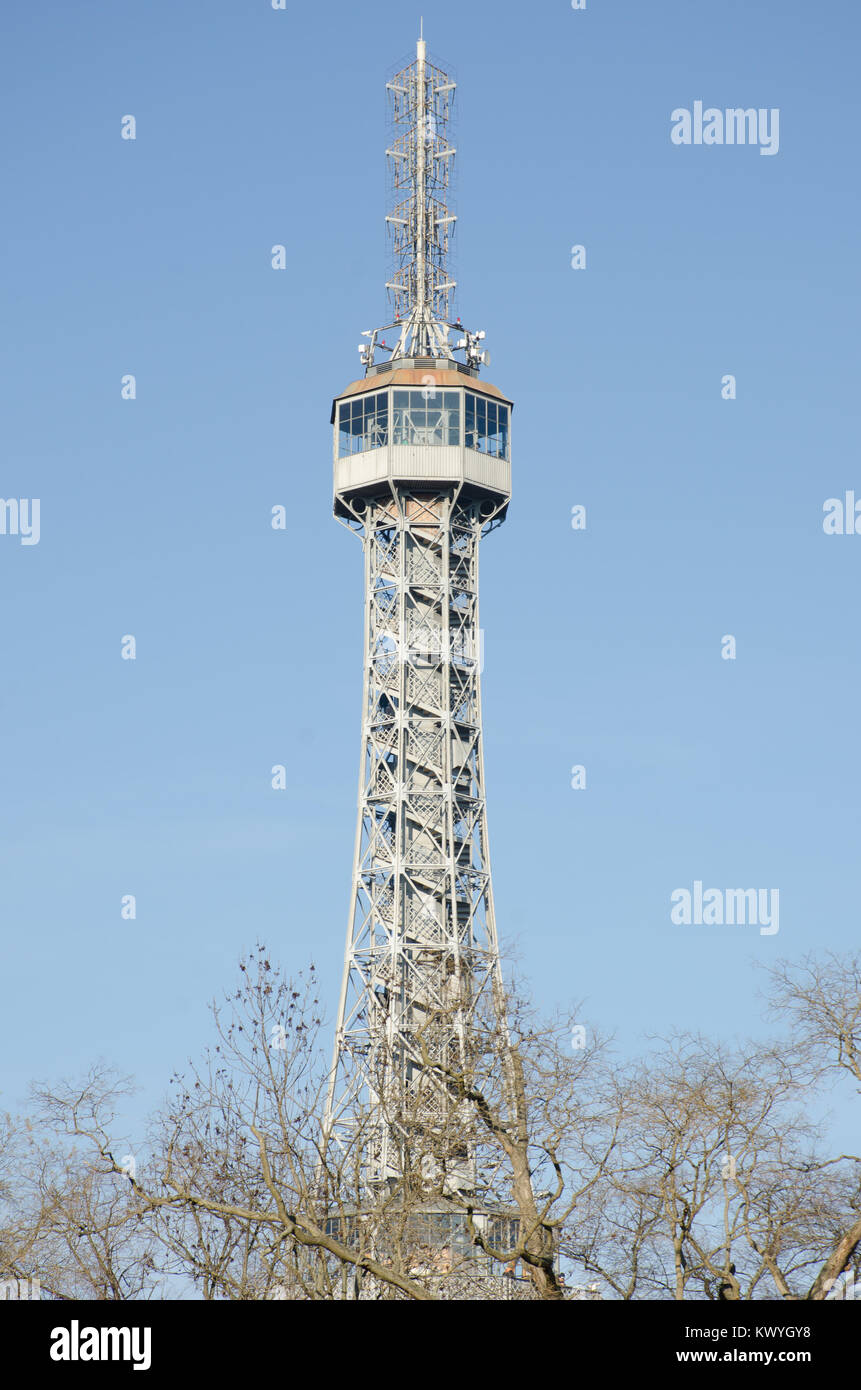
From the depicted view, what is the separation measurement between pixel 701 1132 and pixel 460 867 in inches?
2606

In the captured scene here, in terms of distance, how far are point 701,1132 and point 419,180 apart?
292ft

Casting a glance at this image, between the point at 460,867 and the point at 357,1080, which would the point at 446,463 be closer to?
the point at 460,867

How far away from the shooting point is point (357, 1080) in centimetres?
9906

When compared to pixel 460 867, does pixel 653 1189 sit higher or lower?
lower

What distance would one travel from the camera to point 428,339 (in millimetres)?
124000

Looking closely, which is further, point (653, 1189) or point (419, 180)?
point (419, 180)
